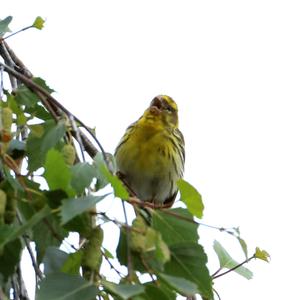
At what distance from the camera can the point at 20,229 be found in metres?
1.40

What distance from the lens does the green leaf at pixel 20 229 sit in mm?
1396

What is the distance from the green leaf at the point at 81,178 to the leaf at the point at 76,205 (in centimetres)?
3

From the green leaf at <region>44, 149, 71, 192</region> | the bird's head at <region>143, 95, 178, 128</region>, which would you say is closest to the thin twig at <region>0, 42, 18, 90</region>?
the green leaf at <region>44, 149, 71, 192</region>

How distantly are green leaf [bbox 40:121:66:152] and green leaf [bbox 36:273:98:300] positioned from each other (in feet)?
0.94

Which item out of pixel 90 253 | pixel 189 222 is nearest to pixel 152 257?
pixel 90 253

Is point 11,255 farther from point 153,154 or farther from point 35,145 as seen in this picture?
point 153,154

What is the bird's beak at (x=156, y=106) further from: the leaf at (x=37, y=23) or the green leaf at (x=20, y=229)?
the green leaf at (x=20, y=229)

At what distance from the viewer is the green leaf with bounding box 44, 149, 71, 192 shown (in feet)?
4.87

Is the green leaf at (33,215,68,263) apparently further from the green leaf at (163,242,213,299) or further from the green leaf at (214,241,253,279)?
the green leaf at (214,241,253,279)

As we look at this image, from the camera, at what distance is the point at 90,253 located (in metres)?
1.50

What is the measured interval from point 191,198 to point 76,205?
0.34 m

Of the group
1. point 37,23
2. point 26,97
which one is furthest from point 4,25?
point 26,97

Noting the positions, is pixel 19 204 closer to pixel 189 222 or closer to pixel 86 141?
pixel 189 222

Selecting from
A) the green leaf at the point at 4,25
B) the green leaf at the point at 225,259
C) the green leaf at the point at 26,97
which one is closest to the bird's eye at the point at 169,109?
the green leaf at the point at 4,25
